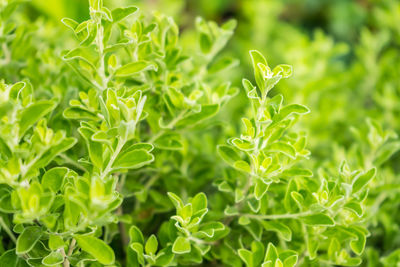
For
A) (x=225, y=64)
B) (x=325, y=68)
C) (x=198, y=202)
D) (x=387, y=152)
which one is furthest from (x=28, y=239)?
(x=325, y=68)

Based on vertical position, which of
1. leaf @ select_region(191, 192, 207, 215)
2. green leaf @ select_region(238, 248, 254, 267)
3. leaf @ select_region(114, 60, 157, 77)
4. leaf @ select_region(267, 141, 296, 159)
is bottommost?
green leaf @ select_region(238, 248, 254, 267)

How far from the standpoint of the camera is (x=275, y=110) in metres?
0.78

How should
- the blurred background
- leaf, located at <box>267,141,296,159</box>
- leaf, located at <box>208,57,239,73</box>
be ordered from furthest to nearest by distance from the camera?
1. the blurred background
2. leaf, located at <box>208,57,239,73</box>
3. leaf, located at <box>267,141,296,159</box>

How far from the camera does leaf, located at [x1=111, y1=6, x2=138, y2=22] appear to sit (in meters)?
0.78

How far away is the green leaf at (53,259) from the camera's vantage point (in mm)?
693

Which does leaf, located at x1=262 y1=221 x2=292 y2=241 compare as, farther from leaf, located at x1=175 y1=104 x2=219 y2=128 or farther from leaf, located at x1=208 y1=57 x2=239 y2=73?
leaf, located at x1=208 y1=57 x2=239 y2=73

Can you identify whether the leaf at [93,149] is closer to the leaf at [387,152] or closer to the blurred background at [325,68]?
the leaf at [387,152]

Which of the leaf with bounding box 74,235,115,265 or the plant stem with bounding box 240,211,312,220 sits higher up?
the leaf with bounding box 74,235,115,265

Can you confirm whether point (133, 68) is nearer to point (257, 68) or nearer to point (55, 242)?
point (257, 68)

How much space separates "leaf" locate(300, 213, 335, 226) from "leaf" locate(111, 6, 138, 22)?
0.47 metres

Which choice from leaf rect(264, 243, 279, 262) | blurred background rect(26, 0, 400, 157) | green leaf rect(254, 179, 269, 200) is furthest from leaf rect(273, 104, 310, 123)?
blurred background rect(26, 0, 400, 157)

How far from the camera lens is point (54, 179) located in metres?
0.73

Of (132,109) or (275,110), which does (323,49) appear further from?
(132,109)

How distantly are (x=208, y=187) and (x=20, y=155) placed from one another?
58cm
